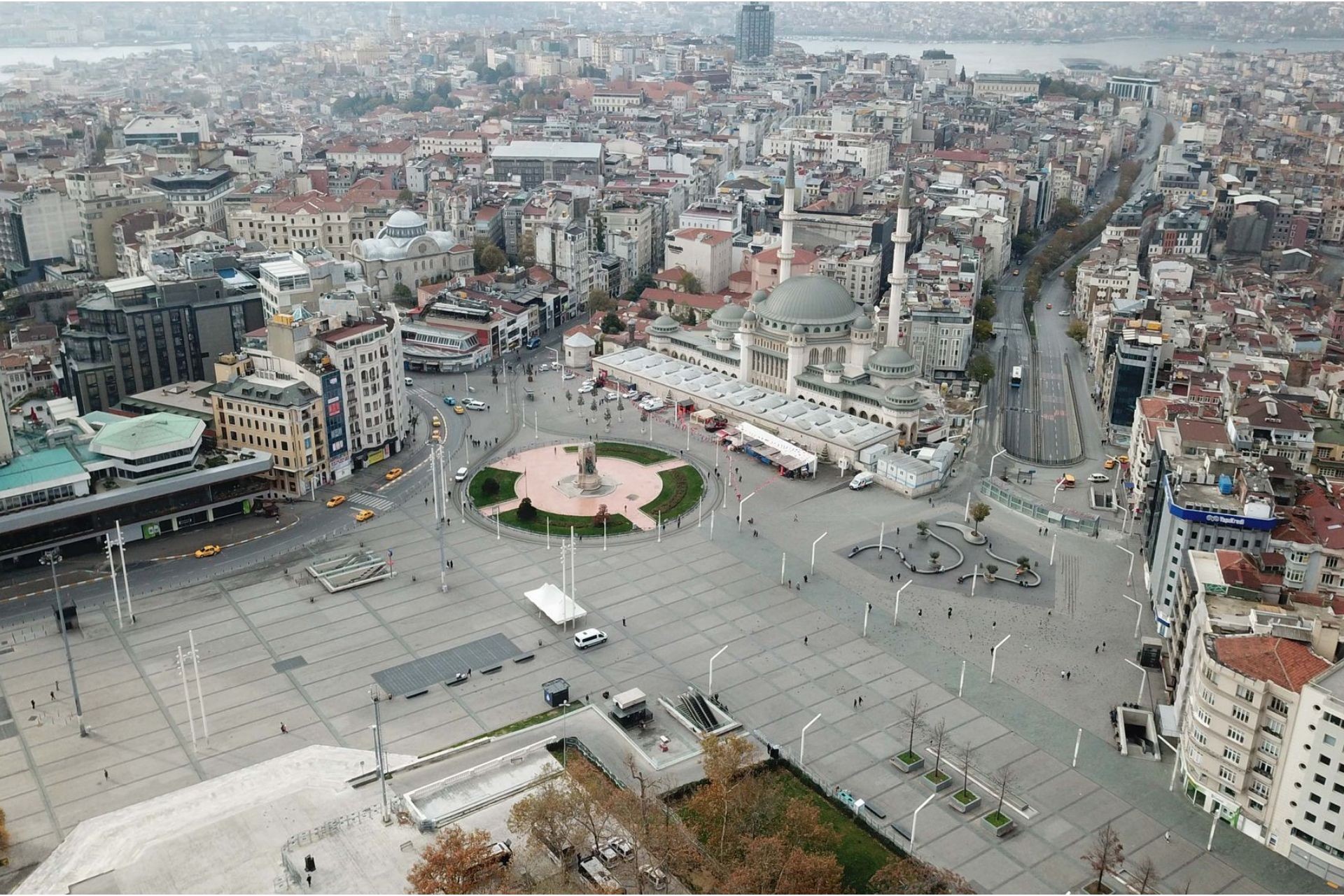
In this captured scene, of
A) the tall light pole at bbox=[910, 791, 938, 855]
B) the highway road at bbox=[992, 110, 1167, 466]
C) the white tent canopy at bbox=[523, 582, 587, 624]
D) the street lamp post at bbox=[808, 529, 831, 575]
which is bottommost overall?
the highway road at bbox=[992, 110, 1167, 466]

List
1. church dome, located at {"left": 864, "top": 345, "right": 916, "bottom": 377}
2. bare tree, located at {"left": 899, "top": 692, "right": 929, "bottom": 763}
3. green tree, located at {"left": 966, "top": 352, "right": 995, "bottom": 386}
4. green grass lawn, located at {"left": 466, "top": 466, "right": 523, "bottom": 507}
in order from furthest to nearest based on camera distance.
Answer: green tree, located at {"left": 966, "top": 352, "right": 995, "bottom": 386} < church dome, located at {"left": 864, "top": 345, "right": 916, "bottom": 377} < green grass lawn, located at {"left": 466, "top": 466, "right": 523, "bottom": 507} < bare tree, located at {"left": 899, "top": 692, "right": 929, "bottom": 763}

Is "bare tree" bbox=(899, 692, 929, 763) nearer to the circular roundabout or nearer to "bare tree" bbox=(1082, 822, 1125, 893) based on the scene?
"bare tree" bbox=(1082, 822, 1125, 893)

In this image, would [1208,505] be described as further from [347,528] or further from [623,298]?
[623,298]

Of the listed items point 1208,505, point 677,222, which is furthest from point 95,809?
point 677,222

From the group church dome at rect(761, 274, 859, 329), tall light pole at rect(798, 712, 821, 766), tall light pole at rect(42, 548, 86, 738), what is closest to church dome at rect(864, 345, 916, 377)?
church dome at rect(761, 274, 859, 329)

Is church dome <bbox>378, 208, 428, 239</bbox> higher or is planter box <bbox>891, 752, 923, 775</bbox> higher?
church dome <bbox>378, 208, 428, 239</bbox>

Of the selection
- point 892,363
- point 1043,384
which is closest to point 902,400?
point 892,363

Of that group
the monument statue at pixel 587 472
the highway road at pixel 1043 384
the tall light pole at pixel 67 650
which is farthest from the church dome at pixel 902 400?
the tall light pole at pixel 67 650
